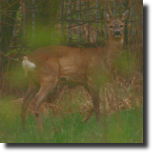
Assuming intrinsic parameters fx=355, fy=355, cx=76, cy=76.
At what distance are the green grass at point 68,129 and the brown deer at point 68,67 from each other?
0.85 ft

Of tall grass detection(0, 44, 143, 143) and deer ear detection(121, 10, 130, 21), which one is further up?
deer ear detection(121, 10, 130, 21)

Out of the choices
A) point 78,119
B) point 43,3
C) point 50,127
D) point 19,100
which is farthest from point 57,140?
point 43,3

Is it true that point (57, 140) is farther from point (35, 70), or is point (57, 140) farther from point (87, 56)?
point (87, 56)

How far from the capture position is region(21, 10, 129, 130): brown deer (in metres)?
5.74

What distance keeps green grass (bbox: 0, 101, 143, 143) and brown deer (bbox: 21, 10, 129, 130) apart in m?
0.26

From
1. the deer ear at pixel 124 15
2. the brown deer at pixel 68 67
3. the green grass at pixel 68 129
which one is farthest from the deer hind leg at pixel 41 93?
the deer ear at pixel 124 15

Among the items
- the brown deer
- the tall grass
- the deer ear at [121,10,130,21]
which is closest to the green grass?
the tall grass

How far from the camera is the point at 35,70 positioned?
5.77m

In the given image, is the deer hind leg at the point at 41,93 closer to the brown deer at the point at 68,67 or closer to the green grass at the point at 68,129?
the brown deer at the point at 68,67

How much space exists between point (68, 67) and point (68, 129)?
1.57 metres

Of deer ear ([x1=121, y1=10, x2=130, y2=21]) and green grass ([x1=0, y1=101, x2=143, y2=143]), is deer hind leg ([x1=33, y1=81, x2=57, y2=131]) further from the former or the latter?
deer ear ([x1=121, y1=10, x2=130, y2=21])

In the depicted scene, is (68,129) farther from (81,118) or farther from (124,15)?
(124,15)

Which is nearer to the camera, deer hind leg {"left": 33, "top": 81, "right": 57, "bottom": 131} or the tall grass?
the tall grass

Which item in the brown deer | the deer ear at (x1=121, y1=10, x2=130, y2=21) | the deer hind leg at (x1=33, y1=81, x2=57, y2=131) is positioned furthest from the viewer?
the deer ear at (x1=121, y1=10, x2=130, y2=21)
